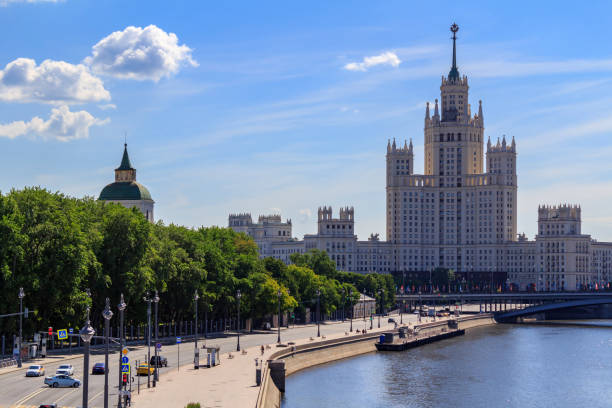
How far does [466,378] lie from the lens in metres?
113

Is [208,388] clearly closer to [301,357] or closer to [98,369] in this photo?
[98,369]

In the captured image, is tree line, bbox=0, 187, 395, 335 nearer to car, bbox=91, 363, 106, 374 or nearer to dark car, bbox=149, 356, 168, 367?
dark car, bbox=149, 356, 168, 367

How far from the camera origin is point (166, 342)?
122 meters

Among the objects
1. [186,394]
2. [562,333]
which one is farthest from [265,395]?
[562,333]

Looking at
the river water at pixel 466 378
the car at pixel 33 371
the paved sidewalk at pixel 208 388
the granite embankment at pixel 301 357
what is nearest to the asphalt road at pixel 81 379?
the car at pixel 33 371

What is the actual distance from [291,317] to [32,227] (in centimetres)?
8697

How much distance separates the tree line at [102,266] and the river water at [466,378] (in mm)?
21796

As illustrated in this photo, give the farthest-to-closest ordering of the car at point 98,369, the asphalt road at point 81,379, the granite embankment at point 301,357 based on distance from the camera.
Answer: the car at point 98,369 → the granite embankment at point 301,357 → the asphalt road at point 81,379

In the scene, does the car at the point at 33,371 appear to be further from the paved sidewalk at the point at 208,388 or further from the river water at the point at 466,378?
the river water at the point at 466,378

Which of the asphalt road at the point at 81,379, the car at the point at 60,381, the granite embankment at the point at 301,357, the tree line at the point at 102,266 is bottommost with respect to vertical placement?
the granite embankment at the point at 301,357

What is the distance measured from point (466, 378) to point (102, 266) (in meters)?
46.3

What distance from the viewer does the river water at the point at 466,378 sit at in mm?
95625

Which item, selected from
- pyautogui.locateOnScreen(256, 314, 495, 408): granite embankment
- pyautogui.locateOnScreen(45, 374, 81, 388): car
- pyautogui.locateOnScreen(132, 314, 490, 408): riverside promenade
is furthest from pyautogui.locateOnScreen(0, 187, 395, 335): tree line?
pyautogui.locateOnScreen(45, 374, 81, 388): car

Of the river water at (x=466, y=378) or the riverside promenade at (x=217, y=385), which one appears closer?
the riverside promenade at (x=217, y=385)
